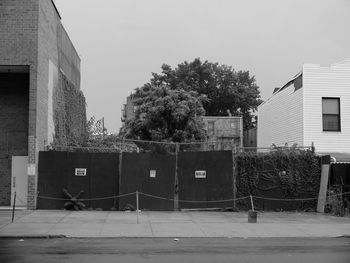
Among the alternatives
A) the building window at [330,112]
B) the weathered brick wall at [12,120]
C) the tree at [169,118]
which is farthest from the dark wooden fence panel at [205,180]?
the tree at [169,118]

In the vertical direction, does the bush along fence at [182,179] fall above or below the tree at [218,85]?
below

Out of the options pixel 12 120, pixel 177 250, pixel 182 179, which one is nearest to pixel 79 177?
pixel 182 179

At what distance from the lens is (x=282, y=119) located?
28.5 m

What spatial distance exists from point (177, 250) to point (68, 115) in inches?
581

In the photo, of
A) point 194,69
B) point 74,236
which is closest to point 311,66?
point 74,236

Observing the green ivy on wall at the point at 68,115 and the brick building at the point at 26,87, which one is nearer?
the brick building at the point at 26,87

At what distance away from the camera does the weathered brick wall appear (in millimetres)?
20938

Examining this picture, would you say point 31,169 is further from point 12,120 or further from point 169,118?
point 169,118

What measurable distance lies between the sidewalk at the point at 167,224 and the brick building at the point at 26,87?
240cm

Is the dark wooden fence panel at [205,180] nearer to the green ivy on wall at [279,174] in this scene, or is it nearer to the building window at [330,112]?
the green ivy on wall at [279,174]

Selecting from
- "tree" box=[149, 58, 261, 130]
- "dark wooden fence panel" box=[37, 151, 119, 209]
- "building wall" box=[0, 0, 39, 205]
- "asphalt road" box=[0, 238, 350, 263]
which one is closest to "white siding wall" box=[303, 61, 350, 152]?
"dark wooden fence panel" box=[37, 151, 119, 209]

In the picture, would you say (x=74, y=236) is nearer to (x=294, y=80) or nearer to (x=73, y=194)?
(x=73, y=194)

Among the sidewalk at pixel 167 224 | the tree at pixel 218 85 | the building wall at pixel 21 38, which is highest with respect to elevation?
the tree at pixel 218 85

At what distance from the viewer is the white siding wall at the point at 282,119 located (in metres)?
25.7
